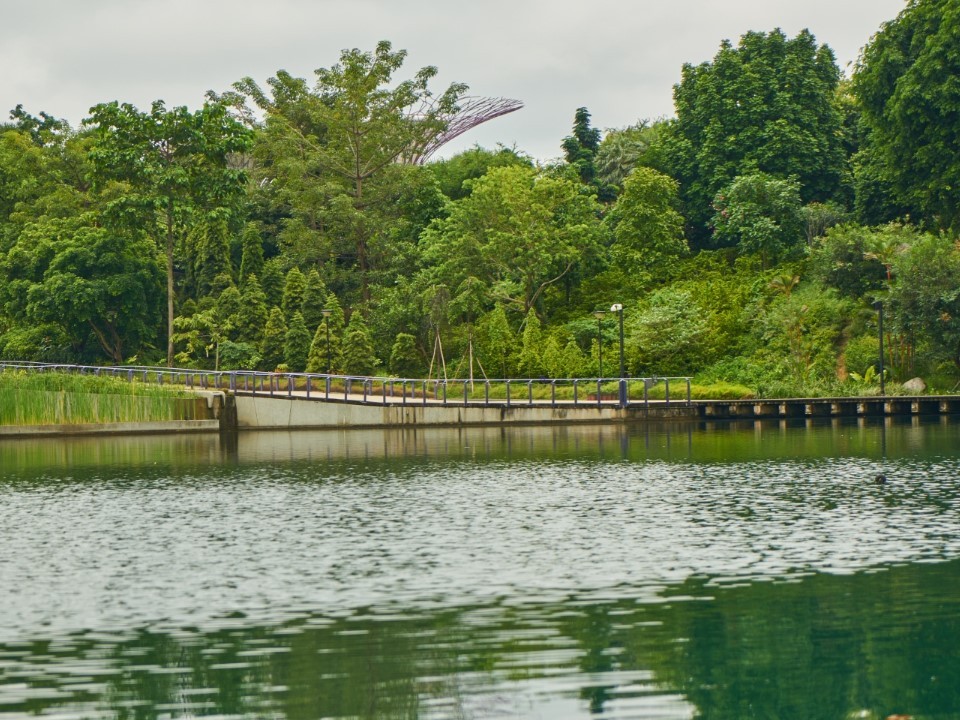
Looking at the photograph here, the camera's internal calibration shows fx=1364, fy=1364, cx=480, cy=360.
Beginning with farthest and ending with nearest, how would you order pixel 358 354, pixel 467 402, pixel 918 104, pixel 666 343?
1. pixel 358 354
2. pixel 666 343
3. pixel 918 104
4. pixel 467 402

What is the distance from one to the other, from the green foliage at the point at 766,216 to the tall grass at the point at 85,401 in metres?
32.3

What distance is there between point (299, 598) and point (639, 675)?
22.7ft

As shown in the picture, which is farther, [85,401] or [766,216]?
[766,216]

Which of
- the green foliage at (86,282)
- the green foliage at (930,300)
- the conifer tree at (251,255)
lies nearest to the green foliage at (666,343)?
the green foliage at (930,300)

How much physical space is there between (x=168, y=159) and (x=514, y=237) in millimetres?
19605

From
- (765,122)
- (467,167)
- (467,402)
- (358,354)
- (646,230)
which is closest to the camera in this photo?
(467,402)

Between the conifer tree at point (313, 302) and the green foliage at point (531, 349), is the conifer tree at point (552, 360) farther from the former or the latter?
the conifer tree at point (313, 302)

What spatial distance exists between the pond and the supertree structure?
1900 inches

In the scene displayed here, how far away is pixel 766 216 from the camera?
251 ft

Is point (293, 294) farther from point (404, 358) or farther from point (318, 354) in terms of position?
point (404, 358)

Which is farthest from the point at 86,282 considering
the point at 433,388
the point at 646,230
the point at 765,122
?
the point at 765,122

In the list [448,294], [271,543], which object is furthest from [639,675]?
[448,294]

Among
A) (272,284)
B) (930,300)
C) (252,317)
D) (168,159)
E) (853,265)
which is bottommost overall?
(930,300)

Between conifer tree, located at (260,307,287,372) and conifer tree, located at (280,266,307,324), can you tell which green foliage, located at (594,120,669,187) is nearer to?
conifer tree, located at (280,266,307,324)
